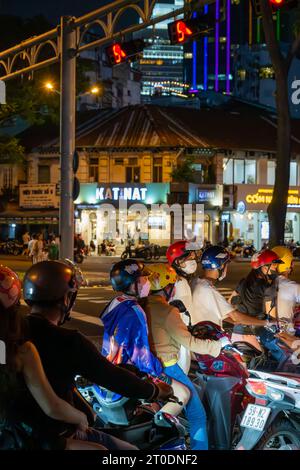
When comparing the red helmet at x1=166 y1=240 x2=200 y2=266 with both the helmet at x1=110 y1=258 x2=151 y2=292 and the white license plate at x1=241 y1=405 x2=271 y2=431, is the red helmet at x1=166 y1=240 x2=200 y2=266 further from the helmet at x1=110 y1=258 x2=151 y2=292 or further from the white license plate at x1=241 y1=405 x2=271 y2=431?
the white license plate at x1=241 y1=405 x2=271 y2=431

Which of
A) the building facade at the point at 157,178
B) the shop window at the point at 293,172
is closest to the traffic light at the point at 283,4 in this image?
the building facade at the point at 157,178

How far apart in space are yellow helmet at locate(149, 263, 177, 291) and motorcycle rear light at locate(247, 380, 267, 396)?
112 centimetres

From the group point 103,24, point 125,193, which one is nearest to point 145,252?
point 125,193

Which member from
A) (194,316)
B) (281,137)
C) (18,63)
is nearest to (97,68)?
(18,63)

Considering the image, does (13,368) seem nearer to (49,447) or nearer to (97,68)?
(49,447)

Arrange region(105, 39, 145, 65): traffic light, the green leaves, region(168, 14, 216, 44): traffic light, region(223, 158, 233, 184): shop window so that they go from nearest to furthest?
region(168, 14, 216, 44): traffic light < region(105, 39, 145, 65): traffic light < the green leaves < region(223, 158, 233, 184): shop window

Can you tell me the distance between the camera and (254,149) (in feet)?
162

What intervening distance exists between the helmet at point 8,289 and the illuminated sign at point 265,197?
46.9 m

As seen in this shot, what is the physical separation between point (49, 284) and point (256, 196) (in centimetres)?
4744

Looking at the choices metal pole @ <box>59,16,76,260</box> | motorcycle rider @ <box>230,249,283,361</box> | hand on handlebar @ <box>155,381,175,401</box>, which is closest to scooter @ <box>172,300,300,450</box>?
hand on handlebar @ <box>155,381,175,401</box>

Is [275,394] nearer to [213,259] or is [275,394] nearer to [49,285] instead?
[213,259]

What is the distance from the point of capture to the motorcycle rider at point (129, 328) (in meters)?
5.37

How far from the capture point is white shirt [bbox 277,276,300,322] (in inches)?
329

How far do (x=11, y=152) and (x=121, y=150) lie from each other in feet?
44.3
